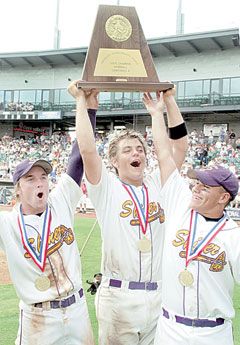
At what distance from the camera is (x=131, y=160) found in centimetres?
335

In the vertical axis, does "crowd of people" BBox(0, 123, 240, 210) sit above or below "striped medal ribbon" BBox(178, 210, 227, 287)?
above

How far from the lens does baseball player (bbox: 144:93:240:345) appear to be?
260 centimetres

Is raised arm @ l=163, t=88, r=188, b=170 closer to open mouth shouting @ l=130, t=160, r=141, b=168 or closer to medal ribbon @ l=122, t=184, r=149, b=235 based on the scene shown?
open mouth shouting @ l=130, t=160, r=141, b=168

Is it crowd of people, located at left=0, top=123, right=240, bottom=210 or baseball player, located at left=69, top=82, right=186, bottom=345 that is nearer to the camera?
baseball player, located at left=69, top=82, right=186, bottom=345

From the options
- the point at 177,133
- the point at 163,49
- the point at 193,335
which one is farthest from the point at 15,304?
the point at 163,49

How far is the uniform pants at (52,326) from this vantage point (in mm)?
2850

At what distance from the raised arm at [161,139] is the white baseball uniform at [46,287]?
782mm

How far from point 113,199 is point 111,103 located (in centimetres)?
2979

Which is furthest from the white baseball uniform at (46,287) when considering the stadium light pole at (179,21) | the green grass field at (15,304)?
the stadium light pole at (179,21)

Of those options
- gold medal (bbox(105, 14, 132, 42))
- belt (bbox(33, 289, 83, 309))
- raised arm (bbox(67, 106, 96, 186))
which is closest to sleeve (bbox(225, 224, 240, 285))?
belt (bbox(33, 289, 83, 309))

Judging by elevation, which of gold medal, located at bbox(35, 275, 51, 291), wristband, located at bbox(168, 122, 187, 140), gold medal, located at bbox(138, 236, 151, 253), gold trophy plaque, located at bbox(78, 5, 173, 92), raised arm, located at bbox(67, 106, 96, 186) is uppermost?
gold trophy plaque, located at bbox(78, 5, 173, 92)

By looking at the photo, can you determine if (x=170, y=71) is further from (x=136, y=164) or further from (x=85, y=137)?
(x=85, y=137)

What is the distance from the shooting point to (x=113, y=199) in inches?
127

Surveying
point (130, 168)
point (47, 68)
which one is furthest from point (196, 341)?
point (47, 68)
